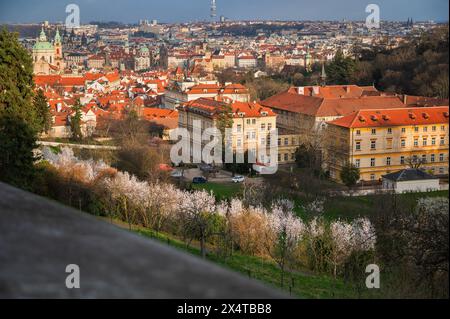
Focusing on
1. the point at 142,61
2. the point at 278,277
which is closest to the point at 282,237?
the point at 278,277

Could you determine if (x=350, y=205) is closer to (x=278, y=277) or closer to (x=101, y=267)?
(x=278, y=277)

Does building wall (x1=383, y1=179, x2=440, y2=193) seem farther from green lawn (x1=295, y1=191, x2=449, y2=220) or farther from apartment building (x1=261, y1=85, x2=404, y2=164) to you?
apartment building (x1=261, y1=85, x2=404, y2=164)

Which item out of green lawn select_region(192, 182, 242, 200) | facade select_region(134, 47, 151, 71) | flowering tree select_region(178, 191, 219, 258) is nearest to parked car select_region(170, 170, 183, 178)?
green lawn select_region(192, 182, 242, 200)

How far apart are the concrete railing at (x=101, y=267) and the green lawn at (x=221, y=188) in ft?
48.7

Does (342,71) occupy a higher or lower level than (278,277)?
higher

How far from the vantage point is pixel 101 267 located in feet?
3.28

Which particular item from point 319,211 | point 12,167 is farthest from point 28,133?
point 319,211

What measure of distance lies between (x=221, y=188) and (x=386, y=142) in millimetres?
5058

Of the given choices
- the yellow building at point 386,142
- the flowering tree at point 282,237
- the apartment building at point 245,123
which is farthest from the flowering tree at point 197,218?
the apartment building at point 245,123

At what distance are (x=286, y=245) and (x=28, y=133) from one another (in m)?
3.67

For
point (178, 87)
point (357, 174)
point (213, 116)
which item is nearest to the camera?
point (357, 174)

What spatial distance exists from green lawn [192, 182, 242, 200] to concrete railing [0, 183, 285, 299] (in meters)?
14.9

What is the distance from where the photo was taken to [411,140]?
20.2 metres
